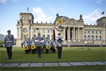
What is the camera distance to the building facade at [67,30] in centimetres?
6812

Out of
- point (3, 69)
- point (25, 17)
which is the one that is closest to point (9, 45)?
point (3, 69)

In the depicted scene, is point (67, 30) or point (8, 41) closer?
point (8, 41)

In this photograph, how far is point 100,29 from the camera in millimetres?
79375

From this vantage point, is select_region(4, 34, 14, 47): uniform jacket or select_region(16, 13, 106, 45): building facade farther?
select_region(16, 13, 106, 45): building facade

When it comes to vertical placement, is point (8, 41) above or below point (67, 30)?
below

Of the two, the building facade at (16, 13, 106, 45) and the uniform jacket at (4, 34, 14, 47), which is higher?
the building facade at (16, 13, 106, 45)

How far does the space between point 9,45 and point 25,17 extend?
66285 millimetres

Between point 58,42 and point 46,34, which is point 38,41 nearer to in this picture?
point 58,42

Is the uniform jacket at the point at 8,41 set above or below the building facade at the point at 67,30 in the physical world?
below

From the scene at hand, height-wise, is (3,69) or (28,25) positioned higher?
(28,25)

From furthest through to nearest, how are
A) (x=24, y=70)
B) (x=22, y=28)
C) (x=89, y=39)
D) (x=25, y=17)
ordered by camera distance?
(x=89, y=39) < (x=25, y=17) < (x=22, y=28) < (x=24, y=70)

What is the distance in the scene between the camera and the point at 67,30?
232 ft

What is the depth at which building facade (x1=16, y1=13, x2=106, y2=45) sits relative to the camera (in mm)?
68125

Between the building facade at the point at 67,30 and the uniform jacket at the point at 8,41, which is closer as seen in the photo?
the uniform jacket at the point at 8,41
